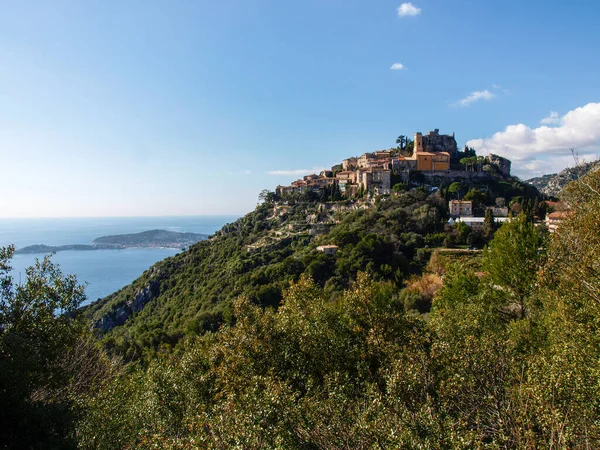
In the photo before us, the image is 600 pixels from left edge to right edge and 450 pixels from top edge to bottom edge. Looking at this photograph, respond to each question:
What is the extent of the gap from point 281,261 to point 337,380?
40.7 metres

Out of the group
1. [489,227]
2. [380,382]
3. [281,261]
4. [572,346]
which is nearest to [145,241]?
[281,261]

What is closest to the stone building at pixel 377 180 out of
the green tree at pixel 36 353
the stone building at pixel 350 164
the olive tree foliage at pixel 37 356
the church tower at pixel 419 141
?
the church tower at pixel 419 141

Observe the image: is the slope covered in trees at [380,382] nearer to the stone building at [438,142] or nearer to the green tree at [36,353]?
the green tree at [36,353]

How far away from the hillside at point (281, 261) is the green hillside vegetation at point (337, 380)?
20799mm

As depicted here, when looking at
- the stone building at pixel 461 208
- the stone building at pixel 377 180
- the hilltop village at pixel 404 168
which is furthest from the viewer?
the hilltop village at pixel 404 168

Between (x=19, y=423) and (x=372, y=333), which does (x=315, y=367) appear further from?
(x=19, y=423)

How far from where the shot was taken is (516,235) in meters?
18.0

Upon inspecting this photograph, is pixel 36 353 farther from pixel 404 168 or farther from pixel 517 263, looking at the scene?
pixel 404 168

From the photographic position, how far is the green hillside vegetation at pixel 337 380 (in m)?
6.11

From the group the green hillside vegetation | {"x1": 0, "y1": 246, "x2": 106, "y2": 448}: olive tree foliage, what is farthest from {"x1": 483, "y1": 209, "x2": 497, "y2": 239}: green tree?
{"x1": 0, "y1": 246, "x2": 106, "y2": 448}: olive tree foliage

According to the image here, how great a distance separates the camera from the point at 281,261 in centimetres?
4906

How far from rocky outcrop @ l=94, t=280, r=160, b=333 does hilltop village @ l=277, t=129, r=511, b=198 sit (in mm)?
37184

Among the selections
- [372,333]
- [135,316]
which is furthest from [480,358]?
[135,316]

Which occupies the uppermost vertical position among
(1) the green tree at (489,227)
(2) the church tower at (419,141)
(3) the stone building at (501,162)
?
(2) the church tower at (419,141)
